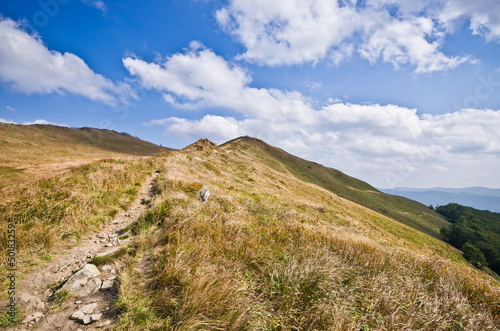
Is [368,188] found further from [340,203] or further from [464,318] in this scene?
[464,318]

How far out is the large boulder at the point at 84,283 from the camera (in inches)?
150

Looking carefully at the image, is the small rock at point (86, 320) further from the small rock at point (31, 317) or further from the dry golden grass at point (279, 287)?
the small rock at point (31, 317)

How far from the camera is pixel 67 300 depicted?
359cm

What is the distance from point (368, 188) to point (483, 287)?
92.2 m

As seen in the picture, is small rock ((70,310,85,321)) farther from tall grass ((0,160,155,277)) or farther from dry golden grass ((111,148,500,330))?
tall grass ((0,160,155,277))

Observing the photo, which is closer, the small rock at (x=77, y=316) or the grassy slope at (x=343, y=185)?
the small rock at (x=77, y=316)

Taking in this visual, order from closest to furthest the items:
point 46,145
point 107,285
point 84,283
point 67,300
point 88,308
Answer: point 88,308 → point 67,300 → point 84,283 → point 107,285 → point 46,145

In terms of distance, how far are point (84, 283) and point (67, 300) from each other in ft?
1.24

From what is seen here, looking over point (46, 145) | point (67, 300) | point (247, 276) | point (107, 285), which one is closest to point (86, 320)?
point (67, 300)

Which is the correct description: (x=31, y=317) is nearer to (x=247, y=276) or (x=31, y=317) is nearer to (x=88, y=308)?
(x=88, y=308)

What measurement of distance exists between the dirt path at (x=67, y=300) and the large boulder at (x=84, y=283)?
128mm

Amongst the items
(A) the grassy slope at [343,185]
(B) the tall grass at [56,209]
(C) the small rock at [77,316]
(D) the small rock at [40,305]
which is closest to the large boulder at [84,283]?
(D) the small rock at [40,305]

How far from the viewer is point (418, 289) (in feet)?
15.5

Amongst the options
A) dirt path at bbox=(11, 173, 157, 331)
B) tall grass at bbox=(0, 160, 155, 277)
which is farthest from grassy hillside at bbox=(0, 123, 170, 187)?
dirt path at bbox=(11, 173, 157, 331)
